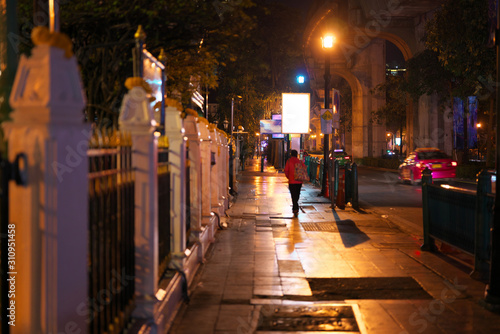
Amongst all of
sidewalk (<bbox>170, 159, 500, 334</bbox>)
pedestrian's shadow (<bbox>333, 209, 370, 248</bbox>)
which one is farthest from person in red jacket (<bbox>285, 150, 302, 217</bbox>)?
sidewalk (<bbox>170, 159, 500, 334</bbox>)

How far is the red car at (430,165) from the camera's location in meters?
26.7

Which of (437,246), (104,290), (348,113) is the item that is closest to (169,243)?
(104,290)

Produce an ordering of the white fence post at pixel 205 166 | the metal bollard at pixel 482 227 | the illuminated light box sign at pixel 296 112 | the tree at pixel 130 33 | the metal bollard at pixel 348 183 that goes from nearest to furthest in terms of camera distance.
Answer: the metal bollard at pixel 482 227 → the tree at pixel 130 33 → the white fence post at pixel 205 166 → the metal bollard at pixel 348 183 → the illuminated light box sign at pixel 296 112

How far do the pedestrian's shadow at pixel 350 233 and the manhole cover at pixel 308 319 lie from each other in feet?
14.3

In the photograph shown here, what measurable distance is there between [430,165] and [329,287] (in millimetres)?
20753

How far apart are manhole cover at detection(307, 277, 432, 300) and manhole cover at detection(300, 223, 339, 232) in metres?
4.93

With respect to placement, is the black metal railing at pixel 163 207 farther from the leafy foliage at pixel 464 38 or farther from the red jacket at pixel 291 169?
the leafy foliage at pixel 464 38

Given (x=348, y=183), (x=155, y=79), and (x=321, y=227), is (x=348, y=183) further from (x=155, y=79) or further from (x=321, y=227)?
(x=155, y=79)

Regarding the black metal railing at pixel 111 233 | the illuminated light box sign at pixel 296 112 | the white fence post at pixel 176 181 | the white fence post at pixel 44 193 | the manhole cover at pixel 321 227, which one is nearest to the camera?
the white fence post at pixel 44 193

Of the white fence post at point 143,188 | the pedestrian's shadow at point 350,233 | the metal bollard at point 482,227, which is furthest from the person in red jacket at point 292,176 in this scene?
the white fence post at point 143,188

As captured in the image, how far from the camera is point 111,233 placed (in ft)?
13.7

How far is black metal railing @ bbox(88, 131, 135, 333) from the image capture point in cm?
369

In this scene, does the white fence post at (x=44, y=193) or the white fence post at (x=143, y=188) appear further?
the white fence post at (x=143, y=188)

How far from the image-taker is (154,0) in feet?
32.6
